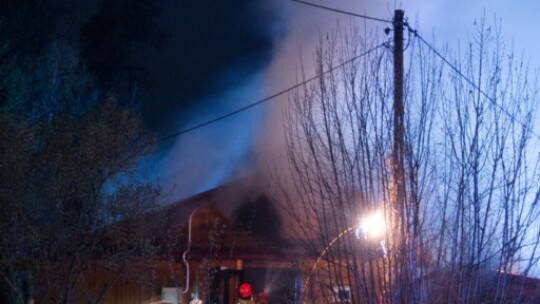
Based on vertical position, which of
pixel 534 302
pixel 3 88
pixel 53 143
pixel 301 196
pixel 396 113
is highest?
pixel 3 88

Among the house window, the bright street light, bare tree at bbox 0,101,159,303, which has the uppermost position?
bare tree at bbox 0,101,159,303

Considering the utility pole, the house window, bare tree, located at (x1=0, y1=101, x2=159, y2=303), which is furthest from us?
bare tree, located at (x1=0, y1=101, x2=159, y2=303)

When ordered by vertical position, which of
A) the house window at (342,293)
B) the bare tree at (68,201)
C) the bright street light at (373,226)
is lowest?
the house window at (342,293)

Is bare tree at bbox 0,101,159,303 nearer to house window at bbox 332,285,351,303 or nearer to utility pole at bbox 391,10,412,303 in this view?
house window at bbox 332,285,351,303

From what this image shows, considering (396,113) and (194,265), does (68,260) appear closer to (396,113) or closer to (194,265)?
(194,265)

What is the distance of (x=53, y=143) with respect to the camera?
42.7ft

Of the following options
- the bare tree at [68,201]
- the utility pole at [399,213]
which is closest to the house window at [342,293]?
the utility pole at [399,213]

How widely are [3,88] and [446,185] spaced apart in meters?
15.3

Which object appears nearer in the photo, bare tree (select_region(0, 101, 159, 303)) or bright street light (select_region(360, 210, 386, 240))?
bright street light (select_region(360, 210, 386, 240))

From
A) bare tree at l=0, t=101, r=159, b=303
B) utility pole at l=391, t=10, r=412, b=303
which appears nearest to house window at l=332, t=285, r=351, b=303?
utility pole at l=391, t=10, r=412, b=303

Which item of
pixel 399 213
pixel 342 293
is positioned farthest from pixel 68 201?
pixel 399 213

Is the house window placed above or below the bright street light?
below

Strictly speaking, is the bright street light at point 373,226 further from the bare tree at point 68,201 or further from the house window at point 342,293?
the bare tree at point 68,201

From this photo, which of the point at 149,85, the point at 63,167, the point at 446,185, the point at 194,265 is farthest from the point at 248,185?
the point at 446,185
